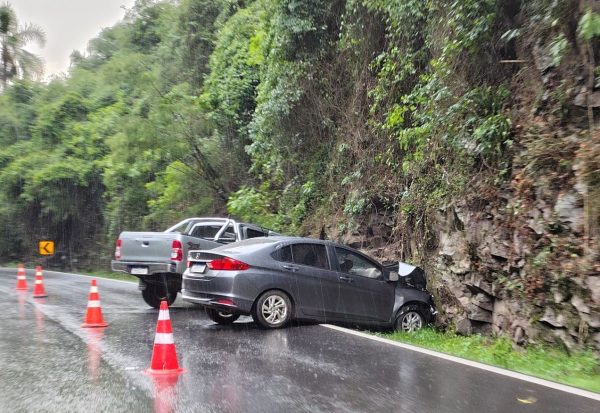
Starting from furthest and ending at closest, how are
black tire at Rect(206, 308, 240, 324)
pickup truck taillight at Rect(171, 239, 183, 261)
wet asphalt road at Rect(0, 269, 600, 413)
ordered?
pickup truck taillight at Rect(171, 239, 183, 261) < black tire at Rect(206, 308, 240, 324) < wet asphalt road at Rect(0, 269, 600, 413)

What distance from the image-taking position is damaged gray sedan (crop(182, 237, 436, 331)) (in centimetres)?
959

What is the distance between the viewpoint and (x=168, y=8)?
96.5 feet

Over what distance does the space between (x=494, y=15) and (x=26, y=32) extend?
35712 millimetres

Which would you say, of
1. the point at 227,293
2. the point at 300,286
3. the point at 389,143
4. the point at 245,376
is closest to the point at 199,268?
the point at 227,293

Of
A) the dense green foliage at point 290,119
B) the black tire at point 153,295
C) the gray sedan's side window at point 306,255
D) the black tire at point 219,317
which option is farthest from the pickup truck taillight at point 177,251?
the dense green foliage at point 290,119

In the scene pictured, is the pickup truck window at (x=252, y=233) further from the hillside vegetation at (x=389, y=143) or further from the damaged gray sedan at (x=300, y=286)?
the damaged gray sedan at (x=300, y=286)

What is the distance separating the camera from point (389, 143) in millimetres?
14406

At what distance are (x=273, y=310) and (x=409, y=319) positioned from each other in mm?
2706

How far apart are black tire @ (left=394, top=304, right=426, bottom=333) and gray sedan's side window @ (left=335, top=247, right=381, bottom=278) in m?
0.81

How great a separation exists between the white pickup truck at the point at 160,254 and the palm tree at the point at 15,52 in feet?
99.7

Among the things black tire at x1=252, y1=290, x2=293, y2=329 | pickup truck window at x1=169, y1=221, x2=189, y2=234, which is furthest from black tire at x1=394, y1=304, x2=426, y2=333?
pickup truck window at x1=169, y1=221, x2=189, y2=234

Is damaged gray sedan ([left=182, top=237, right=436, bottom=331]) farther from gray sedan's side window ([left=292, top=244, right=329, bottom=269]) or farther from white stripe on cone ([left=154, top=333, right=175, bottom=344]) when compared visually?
white stripe on cone ([left=154, top=333, right=175, bottom=344])

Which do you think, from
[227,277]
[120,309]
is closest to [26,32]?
[120,309]

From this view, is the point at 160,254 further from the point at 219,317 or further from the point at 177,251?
the point at 219,317
